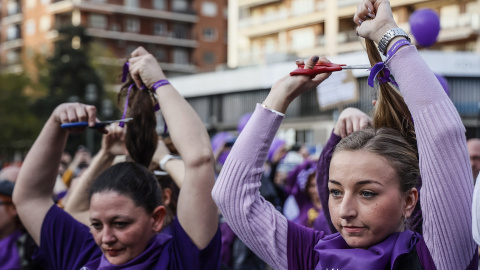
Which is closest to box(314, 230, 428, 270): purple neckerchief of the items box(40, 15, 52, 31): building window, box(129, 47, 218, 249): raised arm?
box(129, 47, 218, 249): raised arm

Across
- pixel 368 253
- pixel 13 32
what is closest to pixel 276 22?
pixel 13 32

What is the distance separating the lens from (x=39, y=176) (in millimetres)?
3295

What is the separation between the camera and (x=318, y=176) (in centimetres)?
296

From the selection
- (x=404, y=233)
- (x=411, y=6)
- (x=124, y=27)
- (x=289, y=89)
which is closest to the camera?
(x=404, y=233)

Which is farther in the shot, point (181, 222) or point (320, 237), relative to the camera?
point (181, 222)

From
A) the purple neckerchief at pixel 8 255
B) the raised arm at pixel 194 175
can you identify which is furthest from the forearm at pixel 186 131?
the purple neckerchief at pixel 8 255

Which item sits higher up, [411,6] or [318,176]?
[411,6]

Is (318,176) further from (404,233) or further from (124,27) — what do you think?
(124,27)

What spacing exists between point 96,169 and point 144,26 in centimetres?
5651

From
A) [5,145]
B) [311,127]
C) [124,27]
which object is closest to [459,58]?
[311,127]

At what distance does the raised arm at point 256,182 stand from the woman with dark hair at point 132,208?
1.34ft

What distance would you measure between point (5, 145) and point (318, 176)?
4105cm

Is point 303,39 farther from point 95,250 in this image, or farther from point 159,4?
point 95,250

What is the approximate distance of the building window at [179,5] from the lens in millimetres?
60312
